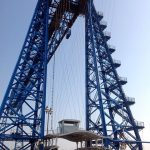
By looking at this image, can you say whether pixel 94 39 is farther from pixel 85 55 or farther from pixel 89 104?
pixel 89 104

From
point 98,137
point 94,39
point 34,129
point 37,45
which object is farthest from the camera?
point 94,39

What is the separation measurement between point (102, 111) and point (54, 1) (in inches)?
614

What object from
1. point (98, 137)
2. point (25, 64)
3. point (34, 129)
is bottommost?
point (98, 137)

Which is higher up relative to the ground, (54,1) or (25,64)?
(54,1)

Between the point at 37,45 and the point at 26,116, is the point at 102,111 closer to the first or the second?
the point at 26,116

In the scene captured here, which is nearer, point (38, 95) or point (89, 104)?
point (38, 95)

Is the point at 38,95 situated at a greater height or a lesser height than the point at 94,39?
lesser

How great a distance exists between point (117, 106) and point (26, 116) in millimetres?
12169

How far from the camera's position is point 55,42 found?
43.3m

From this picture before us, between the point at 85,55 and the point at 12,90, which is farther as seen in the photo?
the point at 85,55

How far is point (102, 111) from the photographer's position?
36062mm

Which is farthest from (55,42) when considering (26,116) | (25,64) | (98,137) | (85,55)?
(98,137)

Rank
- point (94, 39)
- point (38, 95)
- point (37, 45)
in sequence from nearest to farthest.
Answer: point (38, 95)
point (37, 45)
point (94, 39)

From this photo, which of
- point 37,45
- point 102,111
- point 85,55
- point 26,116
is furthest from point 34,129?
point 85,55
